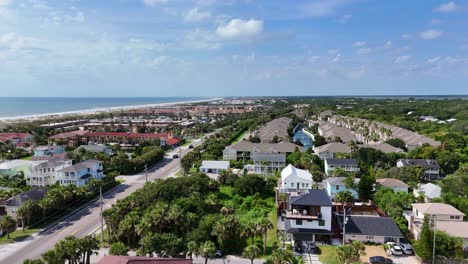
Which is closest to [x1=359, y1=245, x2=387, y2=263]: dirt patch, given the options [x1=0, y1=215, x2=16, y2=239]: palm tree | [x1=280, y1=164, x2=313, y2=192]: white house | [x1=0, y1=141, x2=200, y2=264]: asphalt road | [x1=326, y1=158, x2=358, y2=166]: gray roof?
[x1=280, y1=164, x2=313, y2=192]: white house

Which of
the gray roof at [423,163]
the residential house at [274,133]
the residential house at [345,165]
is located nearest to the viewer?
the gray roof at [423,163]

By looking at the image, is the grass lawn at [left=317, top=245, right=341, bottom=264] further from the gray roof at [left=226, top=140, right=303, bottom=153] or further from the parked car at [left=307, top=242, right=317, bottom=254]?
the gray roof at [left=226, top=140, right=303, bottom=153]

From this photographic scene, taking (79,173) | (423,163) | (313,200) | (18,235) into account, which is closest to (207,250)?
(313,200)

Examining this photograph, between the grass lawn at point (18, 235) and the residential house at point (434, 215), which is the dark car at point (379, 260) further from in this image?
the grass lawn at point (18, 235)

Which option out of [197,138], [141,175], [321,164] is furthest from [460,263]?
[197,138]

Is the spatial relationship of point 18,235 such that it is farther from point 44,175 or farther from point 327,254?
point 327,254

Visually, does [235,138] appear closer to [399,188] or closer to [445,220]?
[399,188]

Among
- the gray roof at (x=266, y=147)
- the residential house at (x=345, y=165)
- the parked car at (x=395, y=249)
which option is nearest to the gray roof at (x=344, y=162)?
the residential house at (x=345, y=165)
